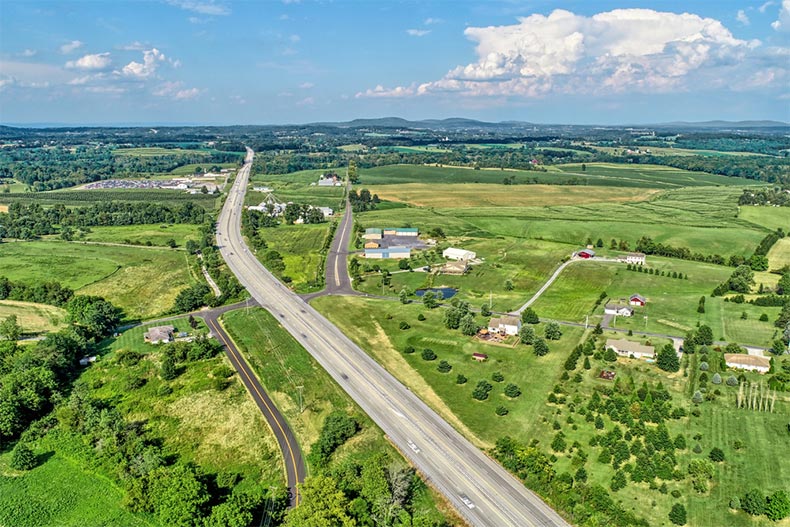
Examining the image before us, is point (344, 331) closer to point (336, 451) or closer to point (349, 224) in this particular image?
point (336, 451)

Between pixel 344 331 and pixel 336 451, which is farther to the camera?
pixel 344 331

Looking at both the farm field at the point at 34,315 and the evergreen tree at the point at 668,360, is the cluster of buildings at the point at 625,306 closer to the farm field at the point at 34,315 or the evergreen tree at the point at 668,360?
the evergreen tree at the point at 668,360

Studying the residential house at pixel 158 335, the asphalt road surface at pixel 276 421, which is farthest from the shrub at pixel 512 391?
the residential house at pixel 158 335

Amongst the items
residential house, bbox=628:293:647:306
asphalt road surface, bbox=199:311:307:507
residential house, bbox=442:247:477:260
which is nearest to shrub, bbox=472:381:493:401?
asphalt road surface, bbox=199:311:307:507

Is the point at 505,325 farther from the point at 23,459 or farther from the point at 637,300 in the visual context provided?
the point at 23,459

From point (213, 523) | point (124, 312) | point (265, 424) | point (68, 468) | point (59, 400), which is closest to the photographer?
point (213, 523)

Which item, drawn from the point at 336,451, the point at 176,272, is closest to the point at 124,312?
the point at 176,272

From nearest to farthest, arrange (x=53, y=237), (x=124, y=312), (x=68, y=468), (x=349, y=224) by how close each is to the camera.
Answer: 1. (x=68, y=468)
2. (x=124, y=312)
3. (x=53, y=237)
4. (x=349, y=224)
